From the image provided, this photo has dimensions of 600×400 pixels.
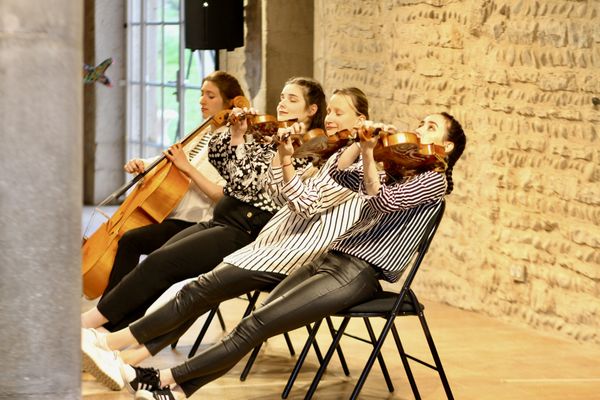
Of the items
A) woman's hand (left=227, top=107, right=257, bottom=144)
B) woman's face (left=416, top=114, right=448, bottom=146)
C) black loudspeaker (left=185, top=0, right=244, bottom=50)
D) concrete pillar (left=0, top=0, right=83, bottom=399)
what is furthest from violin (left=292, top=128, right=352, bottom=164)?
black loudspeaker (left=185, top=0, right=244, bottom=50)

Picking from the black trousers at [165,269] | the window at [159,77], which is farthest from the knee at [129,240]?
the window at [159,77]

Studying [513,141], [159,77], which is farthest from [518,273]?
[159,77]

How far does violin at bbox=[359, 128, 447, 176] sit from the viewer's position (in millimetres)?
3625

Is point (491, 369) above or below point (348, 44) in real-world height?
below

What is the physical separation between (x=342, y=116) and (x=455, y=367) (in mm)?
1182

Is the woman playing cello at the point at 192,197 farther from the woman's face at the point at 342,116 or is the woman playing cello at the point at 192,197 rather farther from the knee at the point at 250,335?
the knee at the point at 250,335

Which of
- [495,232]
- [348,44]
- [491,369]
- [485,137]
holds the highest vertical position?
[348,44]

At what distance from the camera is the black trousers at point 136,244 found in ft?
16.6

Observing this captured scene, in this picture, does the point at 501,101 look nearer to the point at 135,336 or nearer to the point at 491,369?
the point at 491,369

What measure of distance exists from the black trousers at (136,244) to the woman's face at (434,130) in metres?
1.56

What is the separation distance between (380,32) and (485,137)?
4.50 feet

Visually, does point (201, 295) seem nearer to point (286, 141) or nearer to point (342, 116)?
point (286, 141)

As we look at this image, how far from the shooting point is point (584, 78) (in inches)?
206

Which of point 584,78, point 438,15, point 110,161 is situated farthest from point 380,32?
point 110,161
